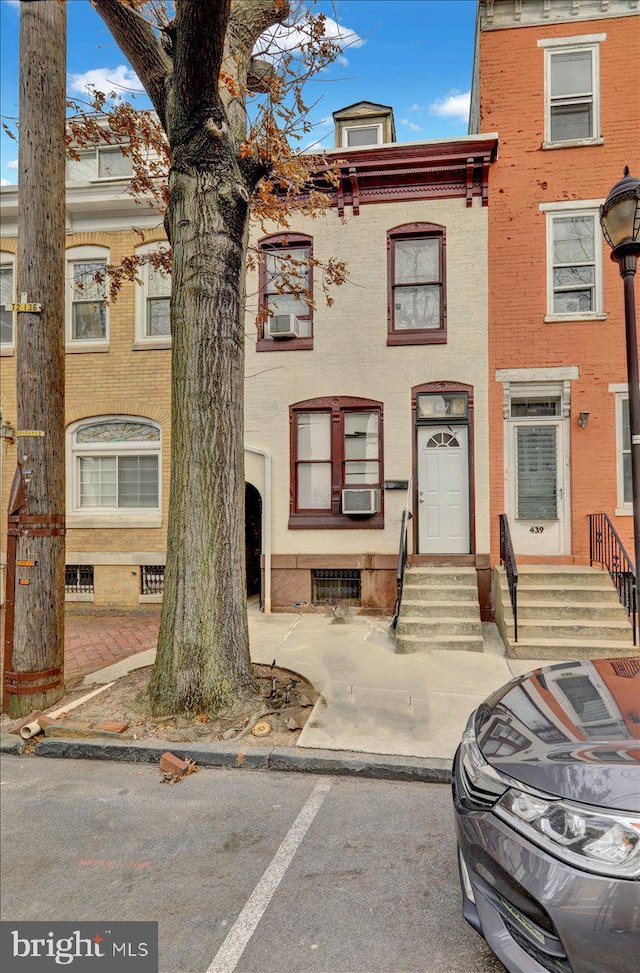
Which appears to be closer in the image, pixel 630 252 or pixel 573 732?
pixel 573 732

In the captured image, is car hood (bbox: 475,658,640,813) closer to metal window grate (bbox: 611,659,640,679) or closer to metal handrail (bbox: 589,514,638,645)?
metal window grate (bbox: 611,659,640,679)

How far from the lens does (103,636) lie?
846 centimetres

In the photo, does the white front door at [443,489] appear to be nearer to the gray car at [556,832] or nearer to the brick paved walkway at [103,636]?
the brick paved walkway at [103,636]

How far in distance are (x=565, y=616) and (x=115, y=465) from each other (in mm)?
8054

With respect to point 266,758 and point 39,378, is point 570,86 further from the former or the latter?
point 266,758

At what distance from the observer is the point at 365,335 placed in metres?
9.70

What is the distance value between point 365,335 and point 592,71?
19.0ft

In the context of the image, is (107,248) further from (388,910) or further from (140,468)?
(388,910)

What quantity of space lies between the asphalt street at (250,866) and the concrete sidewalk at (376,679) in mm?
519

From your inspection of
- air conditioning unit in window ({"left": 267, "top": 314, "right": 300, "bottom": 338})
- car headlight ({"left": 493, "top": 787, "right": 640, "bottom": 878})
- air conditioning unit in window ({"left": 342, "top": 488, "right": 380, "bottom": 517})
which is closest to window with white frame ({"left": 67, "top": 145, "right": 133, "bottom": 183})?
air conditioning unit in window ({"left": 267, "top": 314, "right": 300, "bottom": 338})

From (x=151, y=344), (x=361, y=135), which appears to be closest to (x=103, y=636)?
(x=151, y=344)

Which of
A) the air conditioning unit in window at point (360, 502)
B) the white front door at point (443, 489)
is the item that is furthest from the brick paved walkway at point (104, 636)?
the white front door at point (443, 489)

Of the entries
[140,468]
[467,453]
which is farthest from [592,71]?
→ [140,468]

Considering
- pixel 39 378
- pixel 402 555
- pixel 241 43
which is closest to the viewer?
pixel 39 378
